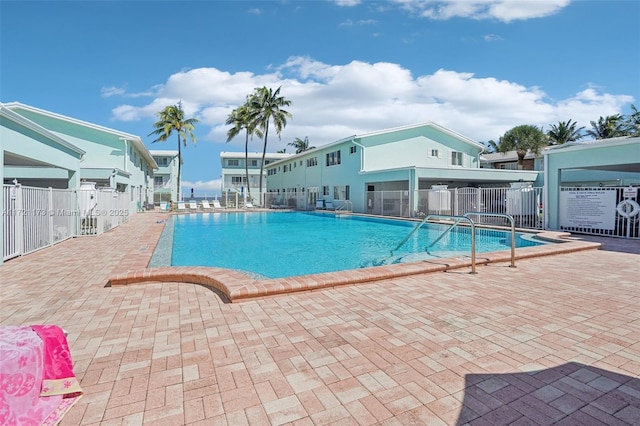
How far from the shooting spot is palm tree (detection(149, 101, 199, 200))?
33031mm

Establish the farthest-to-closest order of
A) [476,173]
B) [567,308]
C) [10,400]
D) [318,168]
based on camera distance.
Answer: [318,168] < [476,173] < [567,308] < [10,400]

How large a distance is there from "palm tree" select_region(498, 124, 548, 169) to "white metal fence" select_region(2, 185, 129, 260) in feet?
102

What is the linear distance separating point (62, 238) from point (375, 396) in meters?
11.8

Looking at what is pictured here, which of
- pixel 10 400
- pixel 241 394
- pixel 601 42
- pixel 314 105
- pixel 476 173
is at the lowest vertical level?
pixel 241 394

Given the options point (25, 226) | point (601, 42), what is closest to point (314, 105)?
point (601, 42)

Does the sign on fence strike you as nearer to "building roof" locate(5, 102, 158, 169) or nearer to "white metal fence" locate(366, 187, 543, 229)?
"white metal fence" locate(366, 187, 543, 229)

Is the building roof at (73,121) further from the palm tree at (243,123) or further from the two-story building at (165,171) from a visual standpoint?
the two-story building at (165,171)

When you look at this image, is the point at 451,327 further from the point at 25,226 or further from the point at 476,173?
the point at 476,173

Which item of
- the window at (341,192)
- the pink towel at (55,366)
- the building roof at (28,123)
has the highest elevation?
the building roof at (28,123)

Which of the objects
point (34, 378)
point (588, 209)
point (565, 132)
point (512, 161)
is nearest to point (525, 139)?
point (512, 161)

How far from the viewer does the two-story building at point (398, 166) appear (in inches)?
833

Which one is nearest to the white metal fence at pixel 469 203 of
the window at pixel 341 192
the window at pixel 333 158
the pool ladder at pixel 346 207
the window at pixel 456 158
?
the pool ladder at pixel 346 207

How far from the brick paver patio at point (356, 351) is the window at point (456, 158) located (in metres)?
23.0

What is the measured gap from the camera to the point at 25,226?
322 inches
